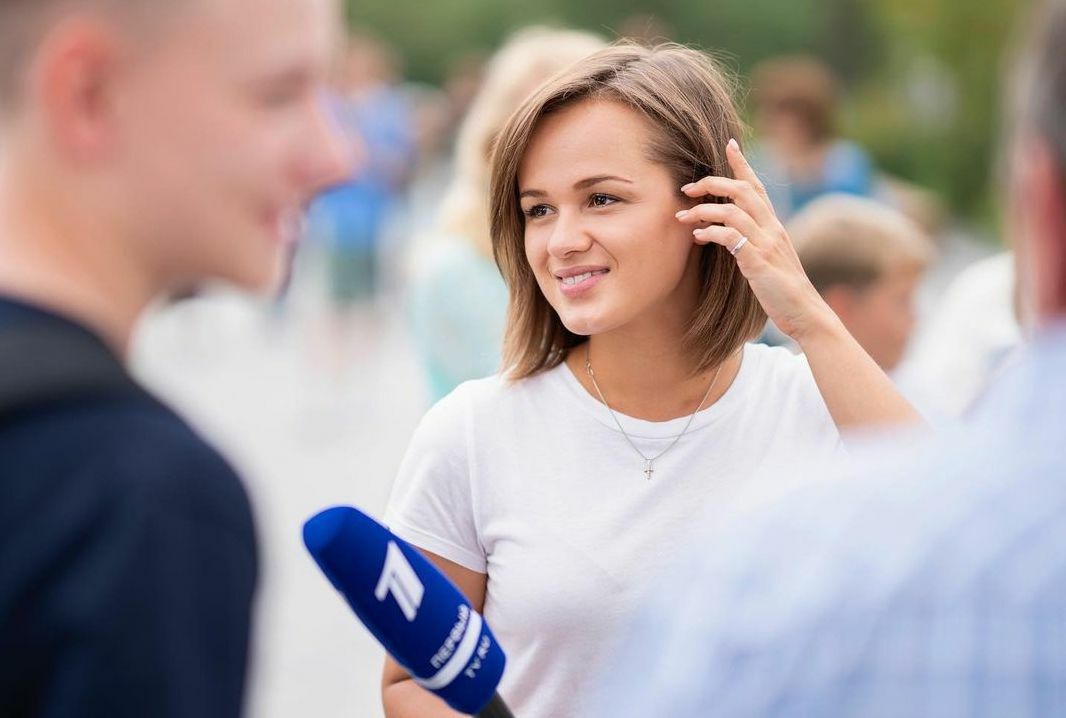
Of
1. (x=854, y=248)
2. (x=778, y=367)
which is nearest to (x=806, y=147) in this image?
(x=854, y=248)

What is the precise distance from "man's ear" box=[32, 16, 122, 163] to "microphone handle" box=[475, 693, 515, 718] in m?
0.90

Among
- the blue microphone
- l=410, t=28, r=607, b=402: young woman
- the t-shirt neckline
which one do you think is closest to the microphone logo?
the blue microphone

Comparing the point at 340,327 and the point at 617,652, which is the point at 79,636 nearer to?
the point at 617,652

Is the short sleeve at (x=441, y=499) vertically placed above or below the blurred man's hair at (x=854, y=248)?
below

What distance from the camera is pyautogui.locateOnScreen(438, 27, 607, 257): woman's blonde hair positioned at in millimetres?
4379

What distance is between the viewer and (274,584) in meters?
6.87

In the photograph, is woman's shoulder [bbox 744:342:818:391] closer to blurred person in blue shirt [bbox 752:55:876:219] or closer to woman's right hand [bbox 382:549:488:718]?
woman's right hand [bbox 382:549:488:718]

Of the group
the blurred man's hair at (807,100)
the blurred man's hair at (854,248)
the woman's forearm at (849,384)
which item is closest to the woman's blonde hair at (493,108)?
the blurred man's hair at (854,248)

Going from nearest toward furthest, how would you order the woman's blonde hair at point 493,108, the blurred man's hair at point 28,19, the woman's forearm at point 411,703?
the blurred man's hair at point 28,19 < the woman's forearm at point 411,703 < the woman's blonde hair at point 493,108

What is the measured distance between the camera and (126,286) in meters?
1.38

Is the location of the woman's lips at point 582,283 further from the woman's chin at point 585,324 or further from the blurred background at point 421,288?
the blurred background at point 421,288

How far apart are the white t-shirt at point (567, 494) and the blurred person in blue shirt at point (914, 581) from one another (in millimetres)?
1315

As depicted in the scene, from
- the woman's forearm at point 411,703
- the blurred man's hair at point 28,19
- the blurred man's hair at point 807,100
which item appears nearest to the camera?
the blurred man's hair at point 28,19

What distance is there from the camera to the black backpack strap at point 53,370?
1.24 m
